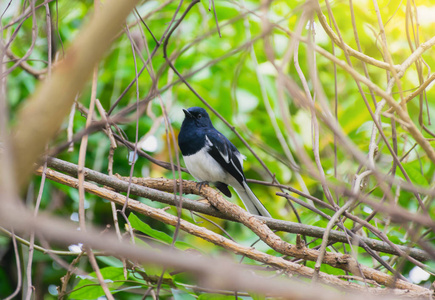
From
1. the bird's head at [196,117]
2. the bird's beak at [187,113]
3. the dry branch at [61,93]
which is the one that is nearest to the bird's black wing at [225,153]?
the bird's head at [196,117]

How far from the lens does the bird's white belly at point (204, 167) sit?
3900 mm

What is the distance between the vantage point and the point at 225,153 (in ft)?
13.0

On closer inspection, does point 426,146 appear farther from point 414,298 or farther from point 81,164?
point 81,164

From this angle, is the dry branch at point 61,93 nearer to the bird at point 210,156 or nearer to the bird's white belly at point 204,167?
the bird at point 210,156

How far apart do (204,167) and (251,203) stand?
19.8 inches

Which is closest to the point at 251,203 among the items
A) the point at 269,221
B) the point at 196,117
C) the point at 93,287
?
the point at 196,117

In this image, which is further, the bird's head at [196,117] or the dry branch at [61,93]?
the bird's head at [196,117]

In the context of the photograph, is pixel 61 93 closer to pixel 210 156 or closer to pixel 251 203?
pixel 251 203

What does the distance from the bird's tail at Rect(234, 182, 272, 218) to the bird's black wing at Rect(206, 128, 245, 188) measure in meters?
0.09

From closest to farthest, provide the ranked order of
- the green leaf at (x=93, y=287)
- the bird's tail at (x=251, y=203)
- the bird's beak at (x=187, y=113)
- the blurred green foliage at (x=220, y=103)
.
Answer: the green leaf at (x=93, y=287) → the blurred green foliage at (x=220, y=103) → the bird's tail at (x=251, y=203) → the bird's beak at (x=187, y=113)

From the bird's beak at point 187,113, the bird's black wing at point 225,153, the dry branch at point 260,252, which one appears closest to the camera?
the dry branch at point 260,252

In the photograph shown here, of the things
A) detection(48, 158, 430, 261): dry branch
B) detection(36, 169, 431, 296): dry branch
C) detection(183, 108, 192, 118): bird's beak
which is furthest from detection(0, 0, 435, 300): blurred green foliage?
detection(36, 169, 431, 296): dry branch

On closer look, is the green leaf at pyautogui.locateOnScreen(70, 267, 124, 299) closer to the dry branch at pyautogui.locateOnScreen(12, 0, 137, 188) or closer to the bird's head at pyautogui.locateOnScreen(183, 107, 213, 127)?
the dry branch at pyautogui.locateOnScreen(12, 0, 137, 188)

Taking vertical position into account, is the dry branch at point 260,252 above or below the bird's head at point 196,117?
below
